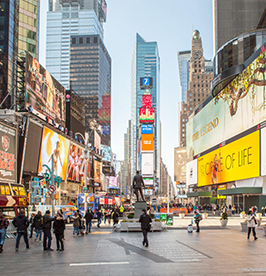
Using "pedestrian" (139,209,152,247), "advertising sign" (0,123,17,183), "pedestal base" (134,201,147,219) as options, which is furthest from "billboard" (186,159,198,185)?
"pedestrian" (139,209,152,247)

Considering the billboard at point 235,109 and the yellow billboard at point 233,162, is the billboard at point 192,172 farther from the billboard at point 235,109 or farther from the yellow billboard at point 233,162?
the yellow billboard at point 233,162

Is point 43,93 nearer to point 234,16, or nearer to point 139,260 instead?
point 139,260

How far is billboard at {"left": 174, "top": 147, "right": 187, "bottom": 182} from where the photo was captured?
142 metres

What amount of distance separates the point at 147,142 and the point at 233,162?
245 ft

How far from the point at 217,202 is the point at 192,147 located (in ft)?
73.0

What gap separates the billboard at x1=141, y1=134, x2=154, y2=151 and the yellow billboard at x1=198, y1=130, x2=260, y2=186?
46694 millimetres

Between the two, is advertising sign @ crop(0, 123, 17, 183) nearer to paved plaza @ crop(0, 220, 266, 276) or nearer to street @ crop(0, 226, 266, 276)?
street @ crop(0, 226, 266, 276)

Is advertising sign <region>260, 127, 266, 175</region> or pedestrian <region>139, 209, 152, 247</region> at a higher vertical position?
advertising sign <region>260, 127, 266, 175</region>

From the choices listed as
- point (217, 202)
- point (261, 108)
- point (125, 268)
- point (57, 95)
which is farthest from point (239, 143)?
point (125, 268)

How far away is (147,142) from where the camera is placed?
141 m

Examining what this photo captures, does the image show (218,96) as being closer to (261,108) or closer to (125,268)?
(261,108)

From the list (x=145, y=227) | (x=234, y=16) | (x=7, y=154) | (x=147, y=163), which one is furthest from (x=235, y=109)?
(x=147, y=163)

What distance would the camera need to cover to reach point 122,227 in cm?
2731

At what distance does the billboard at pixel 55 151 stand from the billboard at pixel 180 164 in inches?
2763
